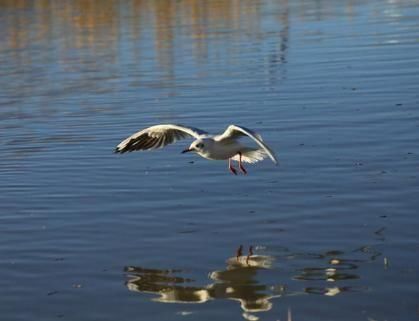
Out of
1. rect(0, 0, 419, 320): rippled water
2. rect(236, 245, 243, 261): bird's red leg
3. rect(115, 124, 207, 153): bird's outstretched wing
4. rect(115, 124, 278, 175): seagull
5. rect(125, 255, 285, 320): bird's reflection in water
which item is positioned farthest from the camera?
rect(115, 124, 207, 153): bird's outstretched wing

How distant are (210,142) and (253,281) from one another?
8.08ft

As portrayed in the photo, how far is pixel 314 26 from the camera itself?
2953 centimetres

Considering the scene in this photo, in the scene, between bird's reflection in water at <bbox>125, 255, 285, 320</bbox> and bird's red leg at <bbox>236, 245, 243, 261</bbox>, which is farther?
bird's red leg at <bbox>236, 245, 243, 261</bbox>

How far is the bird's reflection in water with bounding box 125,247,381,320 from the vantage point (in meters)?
9.03

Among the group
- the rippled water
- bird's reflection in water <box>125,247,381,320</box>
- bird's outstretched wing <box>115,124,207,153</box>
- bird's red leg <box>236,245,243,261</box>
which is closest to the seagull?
bird's outstretched wing <box>115,124,207,153</box>

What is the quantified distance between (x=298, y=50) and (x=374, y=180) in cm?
1240

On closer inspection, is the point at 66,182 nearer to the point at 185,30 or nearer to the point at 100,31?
the point at 185,30

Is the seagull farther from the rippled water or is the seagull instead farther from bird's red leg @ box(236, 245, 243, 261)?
bird's red leg @ box(236, 245, 243, 261)

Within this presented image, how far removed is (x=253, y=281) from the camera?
9469mm

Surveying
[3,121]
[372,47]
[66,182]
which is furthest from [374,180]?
[372,47]

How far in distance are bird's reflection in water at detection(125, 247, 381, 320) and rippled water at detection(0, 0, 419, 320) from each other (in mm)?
24

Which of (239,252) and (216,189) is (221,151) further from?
(239,252)

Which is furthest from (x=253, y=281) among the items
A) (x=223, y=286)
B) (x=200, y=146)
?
(x=200, y=146)

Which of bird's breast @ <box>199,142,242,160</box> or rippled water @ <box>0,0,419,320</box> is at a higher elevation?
bird's breast @ <box>199,142,242,160</box>
